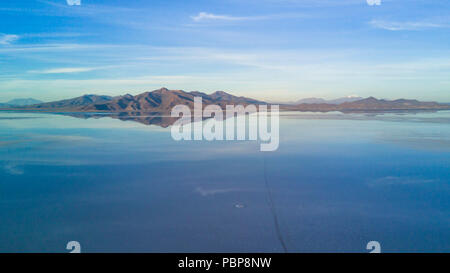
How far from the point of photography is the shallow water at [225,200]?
5.14 metres

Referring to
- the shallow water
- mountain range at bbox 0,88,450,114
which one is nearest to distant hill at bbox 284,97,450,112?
mountain range at bbox 0,88,450,114

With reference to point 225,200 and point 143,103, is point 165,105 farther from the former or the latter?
point 225,200

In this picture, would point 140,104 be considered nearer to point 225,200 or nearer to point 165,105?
point 165,105

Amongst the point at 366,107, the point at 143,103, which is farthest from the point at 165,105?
the point at 366,107

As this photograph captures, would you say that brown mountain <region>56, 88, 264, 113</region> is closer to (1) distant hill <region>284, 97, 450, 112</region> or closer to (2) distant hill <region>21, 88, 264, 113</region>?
(2) distant hill <region>21, 88, 264, 113</region>

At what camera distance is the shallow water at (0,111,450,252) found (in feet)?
16.9

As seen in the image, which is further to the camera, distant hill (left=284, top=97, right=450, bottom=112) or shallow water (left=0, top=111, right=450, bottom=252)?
distant hill (left=284, top=97, right=450, bottom=112)

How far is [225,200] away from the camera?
6953 millimetres

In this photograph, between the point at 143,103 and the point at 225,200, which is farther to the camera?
the point at 143,103

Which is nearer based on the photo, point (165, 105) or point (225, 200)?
point (225, 200)

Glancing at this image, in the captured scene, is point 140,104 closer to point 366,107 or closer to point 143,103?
point 143,103

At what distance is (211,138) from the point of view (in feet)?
55.9
